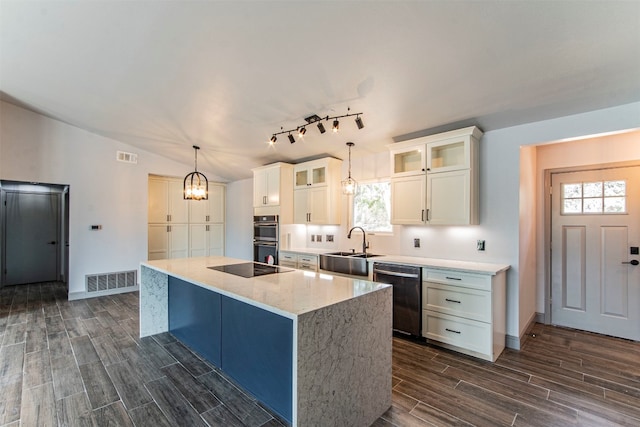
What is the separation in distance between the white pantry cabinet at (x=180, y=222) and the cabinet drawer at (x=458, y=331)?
5.50 metres

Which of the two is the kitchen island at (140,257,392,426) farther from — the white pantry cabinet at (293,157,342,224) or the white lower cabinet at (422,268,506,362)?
the white pantry cabinet at (293,157,342,224)

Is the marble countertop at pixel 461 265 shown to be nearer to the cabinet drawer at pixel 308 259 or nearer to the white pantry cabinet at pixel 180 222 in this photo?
the cabinet drawer at pixel 308 259

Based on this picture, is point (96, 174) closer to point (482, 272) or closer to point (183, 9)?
point (183, 9)

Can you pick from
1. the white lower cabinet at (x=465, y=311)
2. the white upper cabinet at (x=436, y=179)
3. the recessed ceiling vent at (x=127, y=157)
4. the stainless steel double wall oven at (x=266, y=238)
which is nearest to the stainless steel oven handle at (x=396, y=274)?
the white lower cabinet at (x=465, y=311)

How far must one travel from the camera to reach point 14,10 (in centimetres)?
236

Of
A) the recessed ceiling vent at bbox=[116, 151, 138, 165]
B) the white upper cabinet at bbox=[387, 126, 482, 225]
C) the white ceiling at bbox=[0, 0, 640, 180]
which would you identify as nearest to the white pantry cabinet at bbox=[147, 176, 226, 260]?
the recessed ceiling vent at bbox=[116, 151, 138, 165]

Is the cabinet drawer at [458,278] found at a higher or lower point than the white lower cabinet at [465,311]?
higher

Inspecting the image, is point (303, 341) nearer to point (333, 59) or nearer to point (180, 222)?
point (333, 59)

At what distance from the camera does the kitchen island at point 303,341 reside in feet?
5.22

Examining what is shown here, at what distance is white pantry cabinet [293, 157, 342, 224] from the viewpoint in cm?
452

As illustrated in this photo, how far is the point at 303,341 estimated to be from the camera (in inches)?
60.5

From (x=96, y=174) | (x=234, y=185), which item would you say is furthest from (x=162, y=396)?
(x=234, y=185)

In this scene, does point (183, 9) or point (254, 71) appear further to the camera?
point (254, 71)

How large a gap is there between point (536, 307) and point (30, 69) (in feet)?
22.8
